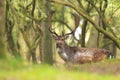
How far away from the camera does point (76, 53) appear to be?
17.9 meters

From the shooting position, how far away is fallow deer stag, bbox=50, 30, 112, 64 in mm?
17625

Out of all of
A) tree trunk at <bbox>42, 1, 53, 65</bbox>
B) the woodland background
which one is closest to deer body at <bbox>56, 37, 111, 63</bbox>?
the woodland background

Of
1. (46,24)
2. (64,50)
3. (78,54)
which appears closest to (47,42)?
(46,24)

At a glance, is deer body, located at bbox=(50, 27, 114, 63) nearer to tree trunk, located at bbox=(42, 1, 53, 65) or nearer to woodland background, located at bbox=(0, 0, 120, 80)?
woodland background, located at bbox=(0, 0, 120, 80)

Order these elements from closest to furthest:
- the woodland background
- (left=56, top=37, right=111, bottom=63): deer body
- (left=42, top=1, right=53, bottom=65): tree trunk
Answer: (left=56, top=37, right=111, bottom=63): deer body → the woodland background → (left=42, top=1, right=53, bottom=65): tree trunk

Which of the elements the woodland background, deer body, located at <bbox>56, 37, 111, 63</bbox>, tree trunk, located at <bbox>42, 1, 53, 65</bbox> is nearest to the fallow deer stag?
deer body, located at <bbox>56, 37, 111, 63</bbox>

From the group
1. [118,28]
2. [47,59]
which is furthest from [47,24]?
[118,28]

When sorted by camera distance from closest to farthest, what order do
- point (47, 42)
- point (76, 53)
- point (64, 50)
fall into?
point (64, 50) < point (76, 53) < point (47, 42)

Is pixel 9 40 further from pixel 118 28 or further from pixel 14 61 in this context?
pixel 14 61

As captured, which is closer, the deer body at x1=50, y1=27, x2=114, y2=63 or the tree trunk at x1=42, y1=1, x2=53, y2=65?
the deer body at x1=50, y1=27, x2=114, y2=63

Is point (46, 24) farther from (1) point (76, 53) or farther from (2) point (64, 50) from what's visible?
(1) point (76, 53)

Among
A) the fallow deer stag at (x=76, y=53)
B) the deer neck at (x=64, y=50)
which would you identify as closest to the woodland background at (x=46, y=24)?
the fallow deer stag at (x=76, y=53)

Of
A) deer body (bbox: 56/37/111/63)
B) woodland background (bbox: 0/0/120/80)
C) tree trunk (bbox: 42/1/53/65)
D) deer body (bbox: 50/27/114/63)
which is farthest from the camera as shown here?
tree trunk (bbox: 42/1/53/65)

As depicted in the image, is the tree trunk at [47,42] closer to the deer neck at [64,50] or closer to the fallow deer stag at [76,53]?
the fallow deer stag at [76,53]
